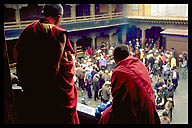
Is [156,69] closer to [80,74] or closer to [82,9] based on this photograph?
[80,74]

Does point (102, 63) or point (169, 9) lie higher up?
point (169, 9)

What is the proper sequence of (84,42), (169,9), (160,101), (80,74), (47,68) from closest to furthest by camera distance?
(47,68)
(160,101)
(80,74)
(84,42)
(169,9)

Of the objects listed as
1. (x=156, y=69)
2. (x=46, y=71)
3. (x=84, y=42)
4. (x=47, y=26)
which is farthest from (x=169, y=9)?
(x=46, y=71)

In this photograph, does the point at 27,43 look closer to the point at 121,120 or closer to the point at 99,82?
the point at 121,120

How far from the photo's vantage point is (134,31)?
2491cm

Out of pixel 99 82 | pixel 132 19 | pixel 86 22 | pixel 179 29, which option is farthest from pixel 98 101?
pixel 132 19

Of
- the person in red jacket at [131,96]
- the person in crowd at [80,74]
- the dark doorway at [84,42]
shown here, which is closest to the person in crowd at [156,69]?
the person in crowd at [80,74]

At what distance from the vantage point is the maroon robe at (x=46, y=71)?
1895 mm

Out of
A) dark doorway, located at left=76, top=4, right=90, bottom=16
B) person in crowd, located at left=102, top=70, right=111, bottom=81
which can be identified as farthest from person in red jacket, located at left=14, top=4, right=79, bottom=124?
dark doorway, located at left=76, top=4, right=90, bottom=16

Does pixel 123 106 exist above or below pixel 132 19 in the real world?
below

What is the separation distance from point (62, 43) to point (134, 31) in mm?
23692

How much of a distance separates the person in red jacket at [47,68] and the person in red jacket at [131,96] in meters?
0.40

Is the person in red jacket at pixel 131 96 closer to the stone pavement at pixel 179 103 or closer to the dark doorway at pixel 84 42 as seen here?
the stone pavement at pixel 179 103

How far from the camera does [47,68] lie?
1921 mm
